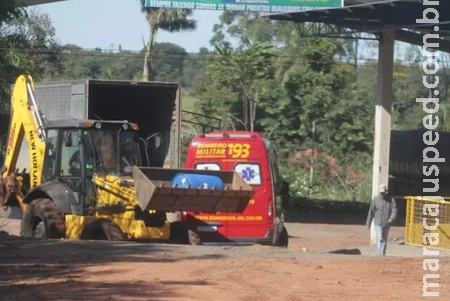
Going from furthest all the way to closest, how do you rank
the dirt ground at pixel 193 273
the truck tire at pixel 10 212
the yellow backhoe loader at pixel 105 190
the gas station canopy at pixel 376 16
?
1. the gas station canopy at pixel 376 16
2. the truck tire at pixel 10 212
3. the yellow backhoe loader at pixel 105 190
4. the dirt ground at pixel 193 273

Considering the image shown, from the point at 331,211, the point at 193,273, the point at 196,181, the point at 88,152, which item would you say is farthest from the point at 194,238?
the point at 331,211

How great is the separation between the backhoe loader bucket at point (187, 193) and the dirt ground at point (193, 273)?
28.3 inches

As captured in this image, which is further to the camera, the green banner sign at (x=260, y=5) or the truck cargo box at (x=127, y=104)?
Result: the green banner sign at (x=260, y=5)

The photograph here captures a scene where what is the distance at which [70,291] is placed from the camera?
37.3ft

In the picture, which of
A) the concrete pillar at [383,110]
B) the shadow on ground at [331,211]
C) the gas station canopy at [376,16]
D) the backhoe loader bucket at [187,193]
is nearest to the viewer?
the backhoe loader bucket at [187,193]

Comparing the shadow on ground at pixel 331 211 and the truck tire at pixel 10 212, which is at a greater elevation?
the truck tire at pixel 10 212

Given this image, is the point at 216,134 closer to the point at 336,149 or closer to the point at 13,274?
the point at 13,274

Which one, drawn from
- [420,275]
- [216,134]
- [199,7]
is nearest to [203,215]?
[216,134]

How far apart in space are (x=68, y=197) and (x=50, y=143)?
1175 millimetres

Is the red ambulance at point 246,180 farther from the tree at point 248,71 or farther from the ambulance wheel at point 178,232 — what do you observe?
the tree at point 248,71

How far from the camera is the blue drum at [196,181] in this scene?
54.7 feet

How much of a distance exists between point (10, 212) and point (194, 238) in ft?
17.3

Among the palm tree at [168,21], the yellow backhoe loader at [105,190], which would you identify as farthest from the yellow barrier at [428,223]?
the palm tree at [168,21]

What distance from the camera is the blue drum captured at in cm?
1669
